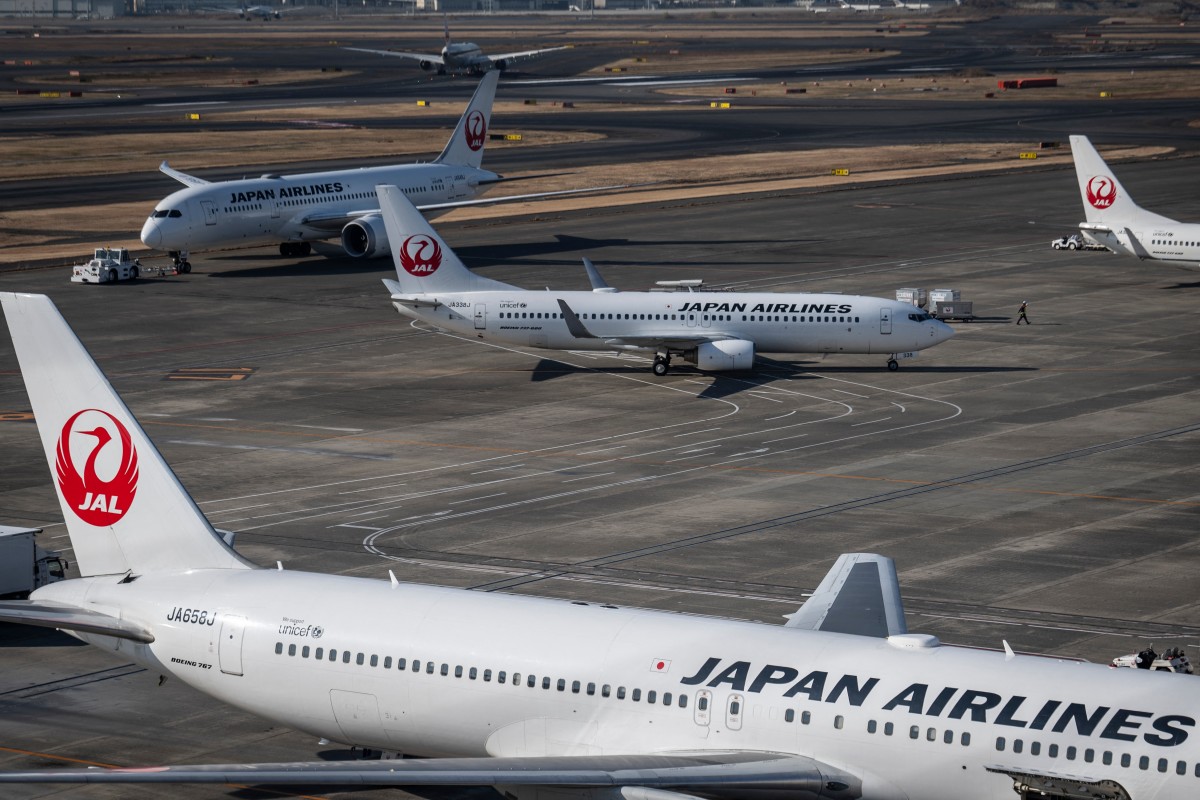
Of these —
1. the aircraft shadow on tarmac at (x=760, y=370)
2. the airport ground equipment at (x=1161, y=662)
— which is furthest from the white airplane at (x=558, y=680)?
the aircraft shadow on tarmac at (x=760, y=370)

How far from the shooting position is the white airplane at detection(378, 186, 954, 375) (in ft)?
238

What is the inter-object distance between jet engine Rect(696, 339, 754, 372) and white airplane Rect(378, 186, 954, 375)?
4 centimetres

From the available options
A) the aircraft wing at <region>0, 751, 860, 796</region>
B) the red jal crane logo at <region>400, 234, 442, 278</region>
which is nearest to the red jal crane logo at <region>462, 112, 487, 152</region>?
the red jal crane logo at <region>400, 234, 442, 278</region>

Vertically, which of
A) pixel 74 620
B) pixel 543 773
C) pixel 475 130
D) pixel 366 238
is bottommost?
pixel 543 773

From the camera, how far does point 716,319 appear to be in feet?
240

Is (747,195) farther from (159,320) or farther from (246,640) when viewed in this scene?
(246,640)

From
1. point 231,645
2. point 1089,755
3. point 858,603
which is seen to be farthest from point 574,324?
point 1089,755

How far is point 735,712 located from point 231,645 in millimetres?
9186

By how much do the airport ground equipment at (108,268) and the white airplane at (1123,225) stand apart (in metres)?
52.9

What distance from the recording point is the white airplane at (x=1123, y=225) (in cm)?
9375

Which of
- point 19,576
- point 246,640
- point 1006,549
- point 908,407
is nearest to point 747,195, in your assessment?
point 908,407

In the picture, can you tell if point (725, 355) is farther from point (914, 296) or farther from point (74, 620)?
point (74, 620)

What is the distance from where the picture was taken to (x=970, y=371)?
74000mm

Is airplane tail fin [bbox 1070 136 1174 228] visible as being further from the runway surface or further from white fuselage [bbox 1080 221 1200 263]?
the runway surface
